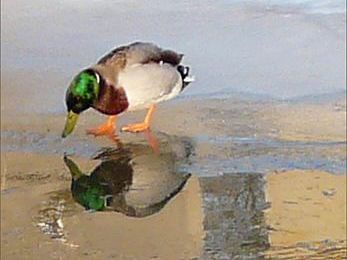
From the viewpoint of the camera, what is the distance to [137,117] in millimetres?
3133

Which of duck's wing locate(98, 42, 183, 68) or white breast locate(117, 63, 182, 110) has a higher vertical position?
duck's wing locate(98, 42, 183, 68)

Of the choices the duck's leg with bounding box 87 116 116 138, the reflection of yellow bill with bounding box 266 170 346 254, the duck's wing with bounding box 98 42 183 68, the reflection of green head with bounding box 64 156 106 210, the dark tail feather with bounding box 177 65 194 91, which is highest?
the duck's wing with bounding box 98 42 183 68

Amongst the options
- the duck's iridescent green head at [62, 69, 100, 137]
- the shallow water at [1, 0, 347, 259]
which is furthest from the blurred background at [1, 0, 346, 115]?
the duck's iridescent green head at [62, 69, 100, 137]

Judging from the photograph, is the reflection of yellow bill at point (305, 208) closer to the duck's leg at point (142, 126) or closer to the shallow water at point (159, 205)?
the shallow water at point (159, 205)

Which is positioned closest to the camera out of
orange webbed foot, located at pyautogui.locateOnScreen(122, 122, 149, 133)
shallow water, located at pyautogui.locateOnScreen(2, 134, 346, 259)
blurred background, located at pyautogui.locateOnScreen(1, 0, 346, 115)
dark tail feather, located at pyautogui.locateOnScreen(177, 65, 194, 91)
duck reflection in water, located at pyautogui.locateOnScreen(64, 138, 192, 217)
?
shallow water, located at pyautogui.locateOnScreen(2, 134, 346, 259)

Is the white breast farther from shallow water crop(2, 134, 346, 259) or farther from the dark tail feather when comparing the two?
shallow water crop(2, 134, 346, 259)

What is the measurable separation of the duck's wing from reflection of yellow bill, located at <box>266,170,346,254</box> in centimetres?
60

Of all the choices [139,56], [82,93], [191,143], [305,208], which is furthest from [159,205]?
[139,56]

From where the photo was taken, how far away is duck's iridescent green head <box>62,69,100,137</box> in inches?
113

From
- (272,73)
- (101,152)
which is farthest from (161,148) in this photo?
(272,73)

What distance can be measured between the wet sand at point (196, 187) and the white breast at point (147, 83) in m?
0.09

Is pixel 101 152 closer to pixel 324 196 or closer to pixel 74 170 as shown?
pixel 74 170

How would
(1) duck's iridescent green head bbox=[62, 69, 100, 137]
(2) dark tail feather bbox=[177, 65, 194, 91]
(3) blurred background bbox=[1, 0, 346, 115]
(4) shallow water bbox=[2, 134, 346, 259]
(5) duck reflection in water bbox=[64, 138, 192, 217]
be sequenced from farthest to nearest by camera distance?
(3) blurred background bbox=[1, 0, 346, 115]
(2) dark tail feather bbox=[177, 65, 194, 91]
(1) duck's iridescent green head bbox=[62, 69, 100, 137]
(5) duck reflection in water bbox=[64, 138, 192, 217]
(4) shallow water bbox=[2, 134, 346, 259]

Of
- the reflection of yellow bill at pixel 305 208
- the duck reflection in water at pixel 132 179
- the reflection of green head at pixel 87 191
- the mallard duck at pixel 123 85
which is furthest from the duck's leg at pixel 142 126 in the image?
the reflection of yellow bill at pixel 305 208
